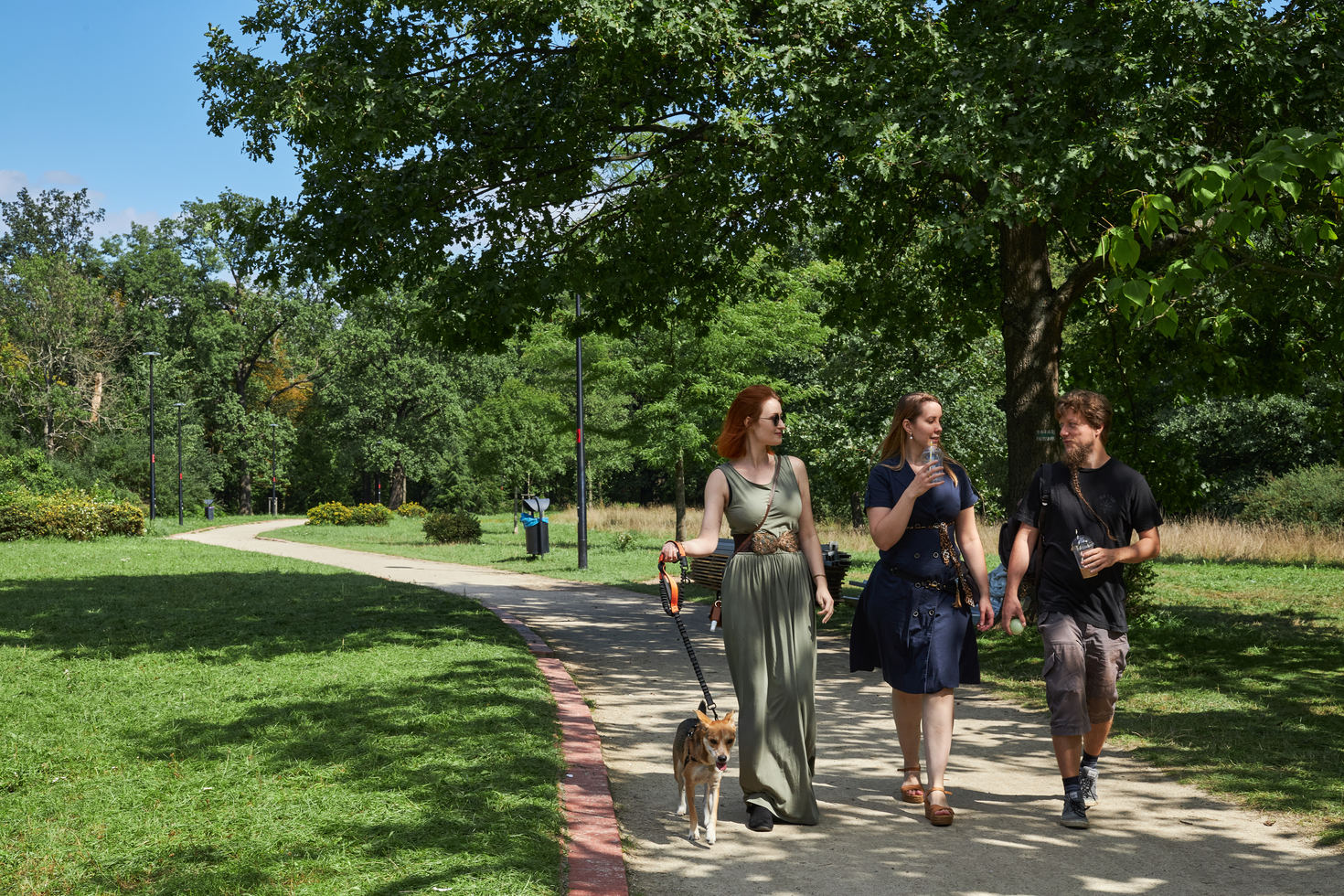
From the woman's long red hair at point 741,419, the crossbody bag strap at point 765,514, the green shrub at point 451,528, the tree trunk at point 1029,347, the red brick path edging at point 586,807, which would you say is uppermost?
the tree trunk at point 1029,347

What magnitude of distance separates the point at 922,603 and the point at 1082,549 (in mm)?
742

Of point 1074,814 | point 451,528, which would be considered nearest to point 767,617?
point 1074,814

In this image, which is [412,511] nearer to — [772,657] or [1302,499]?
[1302,499]

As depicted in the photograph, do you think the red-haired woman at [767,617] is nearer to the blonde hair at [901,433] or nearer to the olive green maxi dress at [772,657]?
the olive green maxi dress at [772,657]

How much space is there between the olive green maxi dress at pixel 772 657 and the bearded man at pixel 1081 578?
0.93m

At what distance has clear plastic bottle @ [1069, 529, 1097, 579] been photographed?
4836mm

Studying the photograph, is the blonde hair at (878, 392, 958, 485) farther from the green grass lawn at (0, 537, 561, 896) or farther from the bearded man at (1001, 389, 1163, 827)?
the green grass lawn at (0, 537, 561, 896)

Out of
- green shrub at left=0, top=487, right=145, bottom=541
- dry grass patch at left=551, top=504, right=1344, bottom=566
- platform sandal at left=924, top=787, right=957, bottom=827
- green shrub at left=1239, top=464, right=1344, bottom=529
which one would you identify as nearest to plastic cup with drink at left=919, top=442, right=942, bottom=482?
platform sandal at left=924, top=787, right=957, bottom=827

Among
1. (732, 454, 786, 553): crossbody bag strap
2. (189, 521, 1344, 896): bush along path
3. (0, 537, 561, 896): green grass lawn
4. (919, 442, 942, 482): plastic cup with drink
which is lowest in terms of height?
(189, 521, 1344, 896): bush along path

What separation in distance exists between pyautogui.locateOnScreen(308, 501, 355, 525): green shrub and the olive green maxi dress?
41.5 meters

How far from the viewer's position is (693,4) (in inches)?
368

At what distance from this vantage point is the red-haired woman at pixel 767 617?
16.1ft

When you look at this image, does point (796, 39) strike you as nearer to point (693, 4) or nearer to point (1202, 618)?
point (693, 4)

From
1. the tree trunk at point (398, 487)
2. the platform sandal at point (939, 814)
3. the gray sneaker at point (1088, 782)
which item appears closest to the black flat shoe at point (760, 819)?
the platform sandal at point (939, 814)
